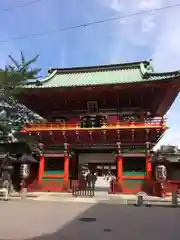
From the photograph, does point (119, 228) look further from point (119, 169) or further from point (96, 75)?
point (96, 75)

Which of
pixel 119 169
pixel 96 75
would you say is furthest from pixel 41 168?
pixel 96 75

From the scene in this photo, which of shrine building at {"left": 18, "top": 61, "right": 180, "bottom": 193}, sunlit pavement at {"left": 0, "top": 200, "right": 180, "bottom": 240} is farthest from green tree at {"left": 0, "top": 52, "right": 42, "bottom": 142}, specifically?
sunlit pavement at {"left": 0, "top": 200, "right": 180, "bottom": 240}

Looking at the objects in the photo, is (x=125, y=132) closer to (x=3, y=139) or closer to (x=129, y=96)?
(x=129, y=96)

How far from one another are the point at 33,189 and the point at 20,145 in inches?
196

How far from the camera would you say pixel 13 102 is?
1015 inches

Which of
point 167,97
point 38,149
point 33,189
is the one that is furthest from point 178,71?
point 33,189

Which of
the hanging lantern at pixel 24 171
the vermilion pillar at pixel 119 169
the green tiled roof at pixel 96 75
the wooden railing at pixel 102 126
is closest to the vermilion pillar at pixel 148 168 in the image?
the vermilion pillar at pixel 119 169

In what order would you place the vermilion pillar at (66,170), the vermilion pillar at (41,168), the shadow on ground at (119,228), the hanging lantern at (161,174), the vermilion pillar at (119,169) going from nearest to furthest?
the shadow on ground at (119,228) → the hanging lantern at (161,174) → the vermilion pillar at (119,169) → the vermilion pillar at (66,170) → the vermilion pillar at (41,168)

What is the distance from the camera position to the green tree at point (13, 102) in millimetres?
20562

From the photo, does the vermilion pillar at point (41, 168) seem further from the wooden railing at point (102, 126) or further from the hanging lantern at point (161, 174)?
the hanging lantern at point (161, 174)

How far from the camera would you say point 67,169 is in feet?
76.2

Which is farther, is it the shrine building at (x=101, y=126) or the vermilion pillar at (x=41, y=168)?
the vermilion pillar at (x=41, y=168)

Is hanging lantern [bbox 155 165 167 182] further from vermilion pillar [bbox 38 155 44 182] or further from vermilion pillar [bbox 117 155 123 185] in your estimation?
vermilion pillar [bbox 38 155 44 182]

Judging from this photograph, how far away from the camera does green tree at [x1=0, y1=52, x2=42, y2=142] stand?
67.5ft
